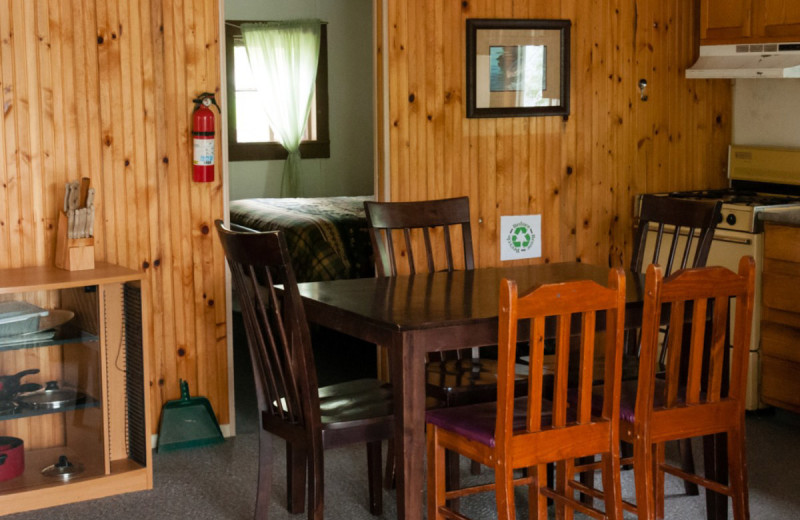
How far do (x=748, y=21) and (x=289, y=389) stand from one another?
3144 mm

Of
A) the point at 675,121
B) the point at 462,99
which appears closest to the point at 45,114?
the point at 462,99

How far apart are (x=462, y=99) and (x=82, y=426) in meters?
2.22

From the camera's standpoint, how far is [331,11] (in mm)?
8711

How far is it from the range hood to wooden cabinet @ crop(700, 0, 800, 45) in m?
0.04

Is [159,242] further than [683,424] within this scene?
Yes

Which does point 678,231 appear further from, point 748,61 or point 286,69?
point 286,69

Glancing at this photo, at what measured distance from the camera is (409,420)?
2836 millimetres

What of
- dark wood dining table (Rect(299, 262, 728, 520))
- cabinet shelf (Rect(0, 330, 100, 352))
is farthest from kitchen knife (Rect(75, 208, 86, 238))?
dark wood dining table (Rect(299, 262, 728, 520))

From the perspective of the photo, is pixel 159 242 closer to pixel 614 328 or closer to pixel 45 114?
pixel 45 114

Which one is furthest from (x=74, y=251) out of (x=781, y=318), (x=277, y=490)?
(x=781, y=318)

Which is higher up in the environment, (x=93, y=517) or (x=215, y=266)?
(x=215, y=266)

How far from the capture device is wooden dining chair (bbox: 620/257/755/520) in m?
2.91

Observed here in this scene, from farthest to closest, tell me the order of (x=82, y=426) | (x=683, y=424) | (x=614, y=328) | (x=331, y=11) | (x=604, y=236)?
(x=331, y=11) → (x=604, y=236) → (x=82, y=426) → (x=683, y=424) → (x=614, y=328)

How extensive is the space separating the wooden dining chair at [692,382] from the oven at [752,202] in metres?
1.52
